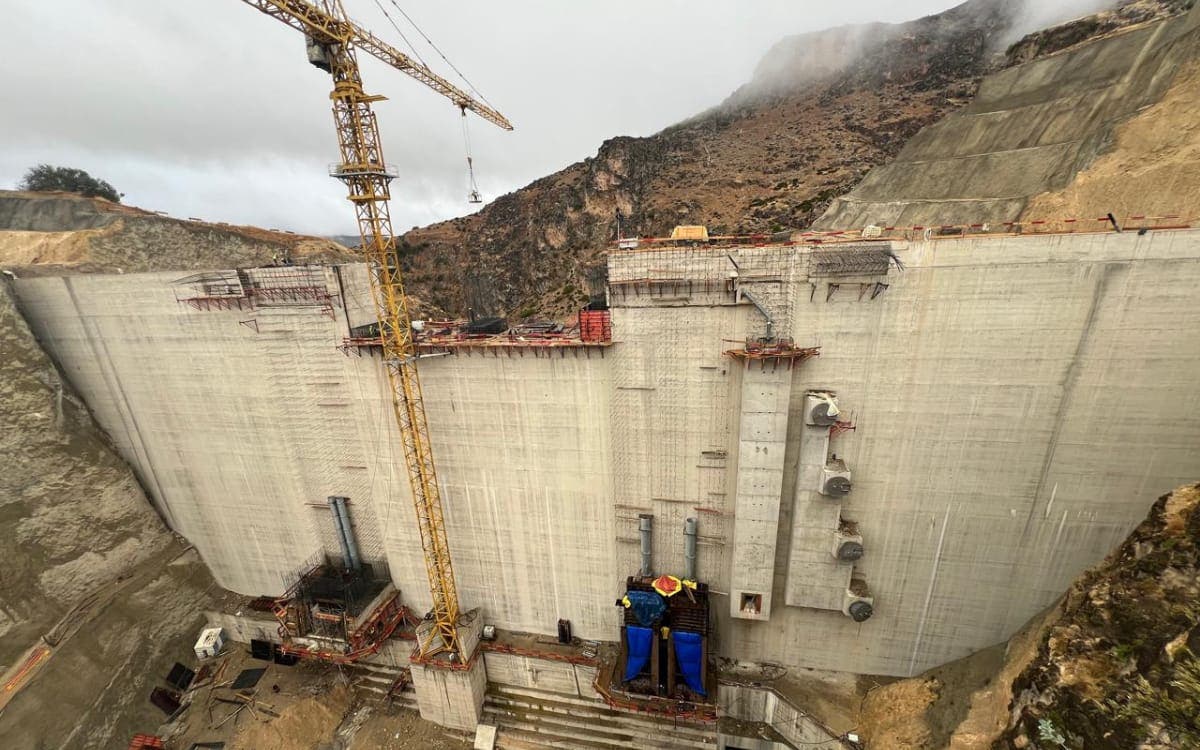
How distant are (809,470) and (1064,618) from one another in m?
7.58

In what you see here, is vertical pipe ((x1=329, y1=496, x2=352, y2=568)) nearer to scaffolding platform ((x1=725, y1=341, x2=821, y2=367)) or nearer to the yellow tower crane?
the yellow tower crane

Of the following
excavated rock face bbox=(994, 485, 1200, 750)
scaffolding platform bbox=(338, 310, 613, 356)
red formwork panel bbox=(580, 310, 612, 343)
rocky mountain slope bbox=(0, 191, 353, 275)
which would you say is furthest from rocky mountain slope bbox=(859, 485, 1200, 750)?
rocky mountain slope bbox=(0, 191, 353, 275)

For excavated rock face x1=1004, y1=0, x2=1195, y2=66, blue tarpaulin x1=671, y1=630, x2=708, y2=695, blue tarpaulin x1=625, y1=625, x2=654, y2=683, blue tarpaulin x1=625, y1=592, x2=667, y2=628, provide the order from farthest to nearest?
1. excavated rock face x1=1004, y1=0, x2=1195, y2=66
2. blue tarpaulin x1=625, y1=625, x2=654, y2=683
3. blue tarpaulin x1=625, y1=592, x2=667, y2=628
4. blue tarpaulin x1=671, y1=630, x2=708, y2=695

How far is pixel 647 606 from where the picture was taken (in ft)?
58.9

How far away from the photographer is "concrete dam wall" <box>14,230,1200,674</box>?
1438 cm

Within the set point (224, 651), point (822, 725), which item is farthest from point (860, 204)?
point (224, 651)

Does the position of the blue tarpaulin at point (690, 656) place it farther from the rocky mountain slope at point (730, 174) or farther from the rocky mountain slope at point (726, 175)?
the rocky mountain slope at point (726, 175)

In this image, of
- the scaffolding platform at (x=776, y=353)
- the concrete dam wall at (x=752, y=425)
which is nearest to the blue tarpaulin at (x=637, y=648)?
the concrete dam wall at (x=752, y=425)

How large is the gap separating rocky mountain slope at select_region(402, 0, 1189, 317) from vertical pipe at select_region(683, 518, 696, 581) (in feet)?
127

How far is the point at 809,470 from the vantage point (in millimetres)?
16375

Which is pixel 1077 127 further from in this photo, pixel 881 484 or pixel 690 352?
pixel 690 352

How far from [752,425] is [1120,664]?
10.3 m

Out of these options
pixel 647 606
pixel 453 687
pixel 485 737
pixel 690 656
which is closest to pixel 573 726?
pixel 485 737

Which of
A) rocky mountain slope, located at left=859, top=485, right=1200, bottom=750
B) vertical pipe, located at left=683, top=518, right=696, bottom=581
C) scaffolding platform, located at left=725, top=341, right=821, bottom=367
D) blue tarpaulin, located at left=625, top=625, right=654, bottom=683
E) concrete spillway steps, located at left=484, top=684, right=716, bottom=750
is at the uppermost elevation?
scaffolding platform, located at left=725, top=341, right=821, bottom=367
